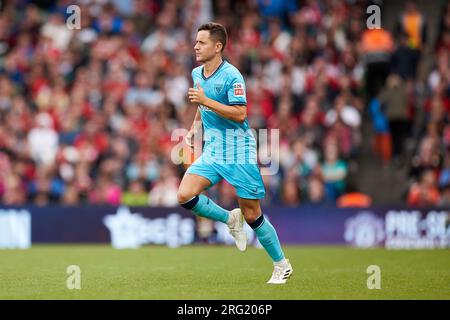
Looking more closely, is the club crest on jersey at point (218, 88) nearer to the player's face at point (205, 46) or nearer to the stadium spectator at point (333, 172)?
the player's face at point (205, 46)

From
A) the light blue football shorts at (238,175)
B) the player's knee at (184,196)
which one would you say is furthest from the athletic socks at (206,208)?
the light blue football shorts at (238,175)

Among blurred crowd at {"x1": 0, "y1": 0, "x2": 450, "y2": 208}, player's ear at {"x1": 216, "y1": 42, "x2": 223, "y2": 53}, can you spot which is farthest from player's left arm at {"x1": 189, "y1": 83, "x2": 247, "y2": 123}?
Result: blurred crowd at {"x1": 0, "y1": 0, "x2": 450, "y2": 208}

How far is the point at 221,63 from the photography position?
36.5 feet

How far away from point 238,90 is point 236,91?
0.02 meters

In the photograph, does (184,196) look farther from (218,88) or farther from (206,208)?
(218,88)

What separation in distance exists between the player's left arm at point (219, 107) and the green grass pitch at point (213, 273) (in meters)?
1.86

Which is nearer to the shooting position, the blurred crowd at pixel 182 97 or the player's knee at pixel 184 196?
the player's knee at pixel 184 196

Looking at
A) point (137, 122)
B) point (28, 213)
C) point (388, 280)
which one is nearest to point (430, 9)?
point (137, 122)

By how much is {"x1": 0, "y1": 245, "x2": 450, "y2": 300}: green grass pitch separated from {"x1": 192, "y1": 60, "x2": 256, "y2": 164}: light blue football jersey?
56.9 inches

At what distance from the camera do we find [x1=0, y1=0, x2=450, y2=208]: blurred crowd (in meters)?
20.0

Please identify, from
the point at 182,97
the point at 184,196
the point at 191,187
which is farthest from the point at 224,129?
the point at 182,97

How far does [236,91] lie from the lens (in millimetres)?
10750

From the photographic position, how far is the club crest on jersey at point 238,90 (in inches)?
423

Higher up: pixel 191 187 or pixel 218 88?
pixel 218 88
